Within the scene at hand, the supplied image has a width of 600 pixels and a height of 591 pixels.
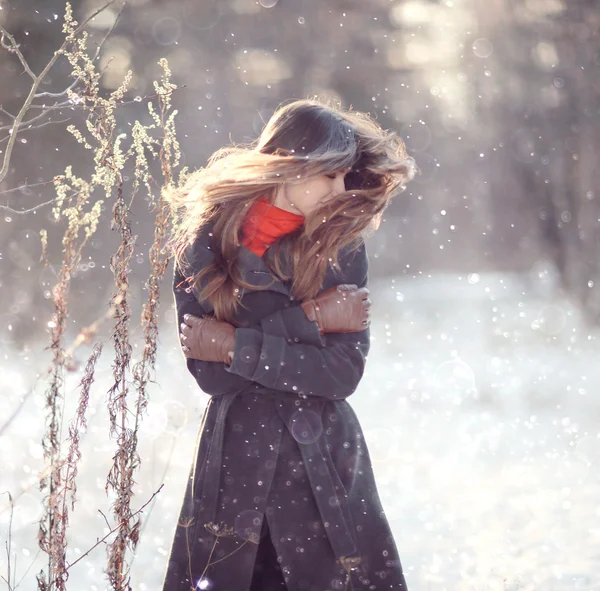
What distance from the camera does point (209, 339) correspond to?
213 cm

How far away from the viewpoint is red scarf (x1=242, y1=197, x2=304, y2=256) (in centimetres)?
226

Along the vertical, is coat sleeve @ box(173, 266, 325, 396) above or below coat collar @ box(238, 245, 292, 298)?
below

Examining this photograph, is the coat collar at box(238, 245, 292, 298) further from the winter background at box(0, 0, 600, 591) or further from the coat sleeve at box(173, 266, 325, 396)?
the winter background at box(0, 0, 600, 591)

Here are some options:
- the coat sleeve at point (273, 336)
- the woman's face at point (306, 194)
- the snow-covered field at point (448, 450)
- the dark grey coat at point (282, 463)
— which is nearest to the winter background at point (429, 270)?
the snow-covered field at point (448, 450)

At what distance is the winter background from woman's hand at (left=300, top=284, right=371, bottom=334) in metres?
2.04

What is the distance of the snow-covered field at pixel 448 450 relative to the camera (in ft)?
12.8

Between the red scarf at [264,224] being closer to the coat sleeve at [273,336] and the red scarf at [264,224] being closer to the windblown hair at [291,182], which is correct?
the windblown hair at [291,182]

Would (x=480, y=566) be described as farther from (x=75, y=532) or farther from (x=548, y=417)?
Result: (x=548, y=417)

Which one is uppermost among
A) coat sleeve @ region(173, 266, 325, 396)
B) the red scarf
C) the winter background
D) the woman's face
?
the winter background

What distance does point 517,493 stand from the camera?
16.5ft

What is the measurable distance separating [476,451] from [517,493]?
3.13 feet

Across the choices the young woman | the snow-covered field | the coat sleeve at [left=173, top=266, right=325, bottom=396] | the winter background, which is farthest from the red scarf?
the winter background

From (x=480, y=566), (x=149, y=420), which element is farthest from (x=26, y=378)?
(x=480, y=566)

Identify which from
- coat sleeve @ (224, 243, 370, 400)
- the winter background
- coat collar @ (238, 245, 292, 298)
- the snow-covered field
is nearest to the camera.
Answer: coat sleeve @ (224, 243, 370, 400)
